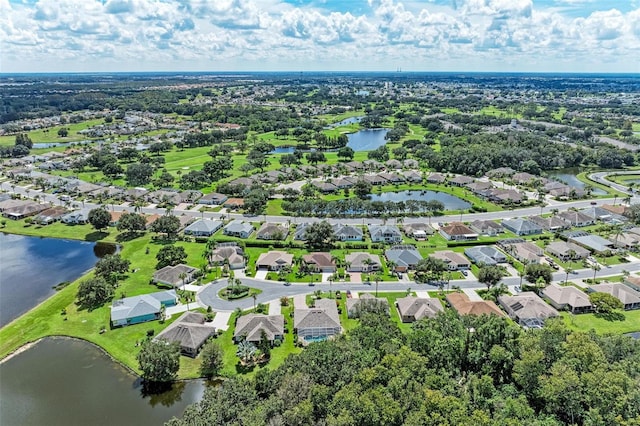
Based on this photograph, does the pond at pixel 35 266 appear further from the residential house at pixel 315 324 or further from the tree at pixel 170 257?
the residential house at pixel 315 324

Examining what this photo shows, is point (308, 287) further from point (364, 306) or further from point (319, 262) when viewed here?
point (364, 306)

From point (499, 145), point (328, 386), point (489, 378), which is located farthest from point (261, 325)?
point (499, 145)

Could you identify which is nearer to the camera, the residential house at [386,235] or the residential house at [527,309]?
the residential house at [527,309]

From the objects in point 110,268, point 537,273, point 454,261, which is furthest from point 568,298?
point 110,268

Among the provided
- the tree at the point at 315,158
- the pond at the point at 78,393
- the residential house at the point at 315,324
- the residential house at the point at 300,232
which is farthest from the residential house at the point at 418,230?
the tree at the point at 315,158

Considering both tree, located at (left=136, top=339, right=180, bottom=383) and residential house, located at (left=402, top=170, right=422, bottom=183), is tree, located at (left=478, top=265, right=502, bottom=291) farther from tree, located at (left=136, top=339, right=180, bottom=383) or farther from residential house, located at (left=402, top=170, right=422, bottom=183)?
residential house, located at (left=402, top=170, right=422, bottom=183)

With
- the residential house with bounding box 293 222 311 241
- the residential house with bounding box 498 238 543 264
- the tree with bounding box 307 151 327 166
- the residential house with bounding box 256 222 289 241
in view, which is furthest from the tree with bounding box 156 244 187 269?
the tree with bounding box 307 151 327 166
